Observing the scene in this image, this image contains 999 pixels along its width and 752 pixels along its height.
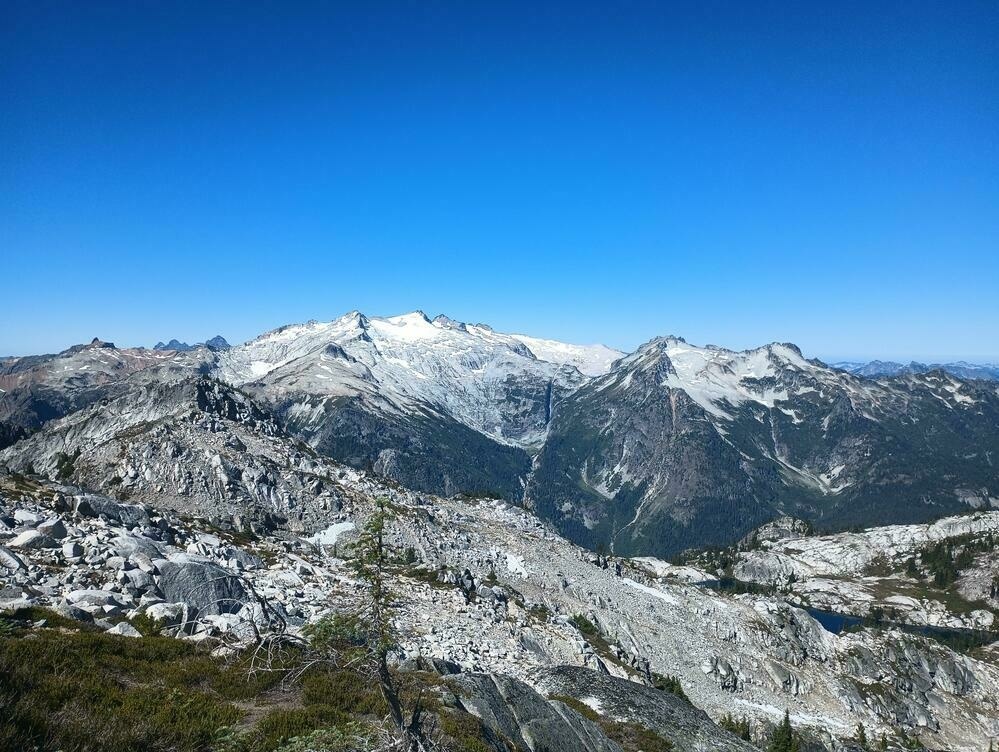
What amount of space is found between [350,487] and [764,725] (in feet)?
232

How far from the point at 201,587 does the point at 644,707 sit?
1206 inches

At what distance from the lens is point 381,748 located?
40.5 feet

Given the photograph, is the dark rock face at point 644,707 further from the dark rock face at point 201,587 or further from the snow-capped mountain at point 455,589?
the dark rock face at point 201,587

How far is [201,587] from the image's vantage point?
105 feet

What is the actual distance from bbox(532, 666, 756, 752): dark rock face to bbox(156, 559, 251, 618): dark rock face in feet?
71.4

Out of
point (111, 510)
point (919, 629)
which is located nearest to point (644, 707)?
point (111, 510)

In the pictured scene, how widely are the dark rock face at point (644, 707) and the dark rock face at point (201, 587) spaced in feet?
71.4

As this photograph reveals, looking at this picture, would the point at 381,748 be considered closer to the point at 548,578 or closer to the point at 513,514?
the point at 548,578

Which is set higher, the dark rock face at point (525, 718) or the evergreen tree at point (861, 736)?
the dark rock face at point (525, 718)

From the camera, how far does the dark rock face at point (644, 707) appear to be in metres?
36.1

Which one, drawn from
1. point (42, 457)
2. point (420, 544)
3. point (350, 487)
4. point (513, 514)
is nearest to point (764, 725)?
point (420, 544)

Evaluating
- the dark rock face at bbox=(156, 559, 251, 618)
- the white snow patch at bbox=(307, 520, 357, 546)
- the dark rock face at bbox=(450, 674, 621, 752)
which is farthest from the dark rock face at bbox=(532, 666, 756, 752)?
the white snow patch at bbox=(307, 520, 357, 546)

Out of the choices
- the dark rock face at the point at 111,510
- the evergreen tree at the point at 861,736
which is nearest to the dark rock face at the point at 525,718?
the dark rock face at the point at 111,510

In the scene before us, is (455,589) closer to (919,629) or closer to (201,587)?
(201,587)
